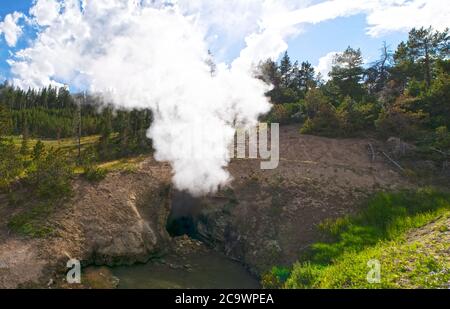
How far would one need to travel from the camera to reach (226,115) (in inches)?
1393

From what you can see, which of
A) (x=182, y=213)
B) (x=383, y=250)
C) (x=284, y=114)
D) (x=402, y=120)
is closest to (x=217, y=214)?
(x=182, y=213)

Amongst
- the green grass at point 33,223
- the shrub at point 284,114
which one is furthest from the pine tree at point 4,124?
the shrub at point 284,114

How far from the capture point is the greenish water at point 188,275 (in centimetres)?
1931

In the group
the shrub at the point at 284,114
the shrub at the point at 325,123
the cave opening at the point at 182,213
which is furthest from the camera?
the shrub at the point at 284,114

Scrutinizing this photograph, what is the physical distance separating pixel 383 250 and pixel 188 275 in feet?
35.6

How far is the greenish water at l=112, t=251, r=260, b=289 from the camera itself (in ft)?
63.4

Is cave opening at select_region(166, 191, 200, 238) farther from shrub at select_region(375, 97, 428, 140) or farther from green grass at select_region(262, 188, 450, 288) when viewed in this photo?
shrub at select_region(375, 97, 428, 140)

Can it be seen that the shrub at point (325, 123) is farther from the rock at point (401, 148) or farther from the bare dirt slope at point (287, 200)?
the rock at point (401, 148)

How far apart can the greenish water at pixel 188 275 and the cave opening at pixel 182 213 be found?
13.9 ft

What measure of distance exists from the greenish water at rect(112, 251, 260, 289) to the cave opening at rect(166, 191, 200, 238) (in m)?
4.24

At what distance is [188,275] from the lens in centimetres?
2070
